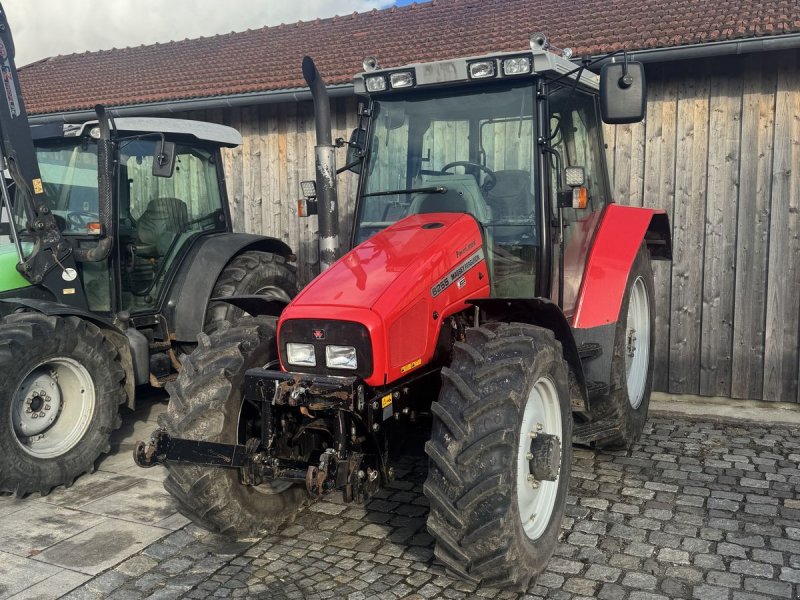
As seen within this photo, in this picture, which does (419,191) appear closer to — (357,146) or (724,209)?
(357,146)

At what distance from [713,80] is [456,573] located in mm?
4826

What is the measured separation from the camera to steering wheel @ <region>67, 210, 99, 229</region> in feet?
18.1

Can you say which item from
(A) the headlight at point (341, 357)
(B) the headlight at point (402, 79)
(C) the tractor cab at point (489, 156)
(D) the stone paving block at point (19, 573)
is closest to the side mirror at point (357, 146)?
(C) the tractor cab at point (489, 156)

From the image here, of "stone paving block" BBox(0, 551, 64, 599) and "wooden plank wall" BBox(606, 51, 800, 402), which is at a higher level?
"wooden plank wall" BBox(606, 51, 800, 402)

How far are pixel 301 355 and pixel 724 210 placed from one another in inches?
170

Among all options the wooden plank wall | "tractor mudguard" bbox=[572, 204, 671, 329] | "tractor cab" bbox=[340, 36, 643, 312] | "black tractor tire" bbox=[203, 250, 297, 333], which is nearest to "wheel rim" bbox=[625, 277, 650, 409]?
"tractor mudguard" bbox=[572, 204, 671, 329]

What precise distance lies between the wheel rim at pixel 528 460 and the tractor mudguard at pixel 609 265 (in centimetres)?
84

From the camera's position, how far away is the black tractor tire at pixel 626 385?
4.61m

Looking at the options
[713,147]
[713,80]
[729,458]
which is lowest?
[729,458]

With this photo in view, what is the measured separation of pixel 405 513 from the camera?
4258mm

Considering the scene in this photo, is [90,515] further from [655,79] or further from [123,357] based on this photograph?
[655,79]

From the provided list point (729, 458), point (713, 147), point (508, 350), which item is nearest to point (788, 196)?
point (713, 147)

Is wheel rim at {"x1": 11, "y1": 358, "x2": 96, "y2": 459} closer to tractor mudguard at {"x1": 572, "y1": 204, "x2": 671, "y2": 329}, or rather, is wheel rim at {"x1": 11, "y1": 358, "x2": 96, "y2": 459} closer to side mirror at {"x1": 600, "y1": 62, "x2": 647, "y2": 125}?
tractor mudguard at {"x1": 572, "y1": 204, "x2": 671, "y2": 329}

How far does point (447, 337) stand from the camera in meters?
3.75
